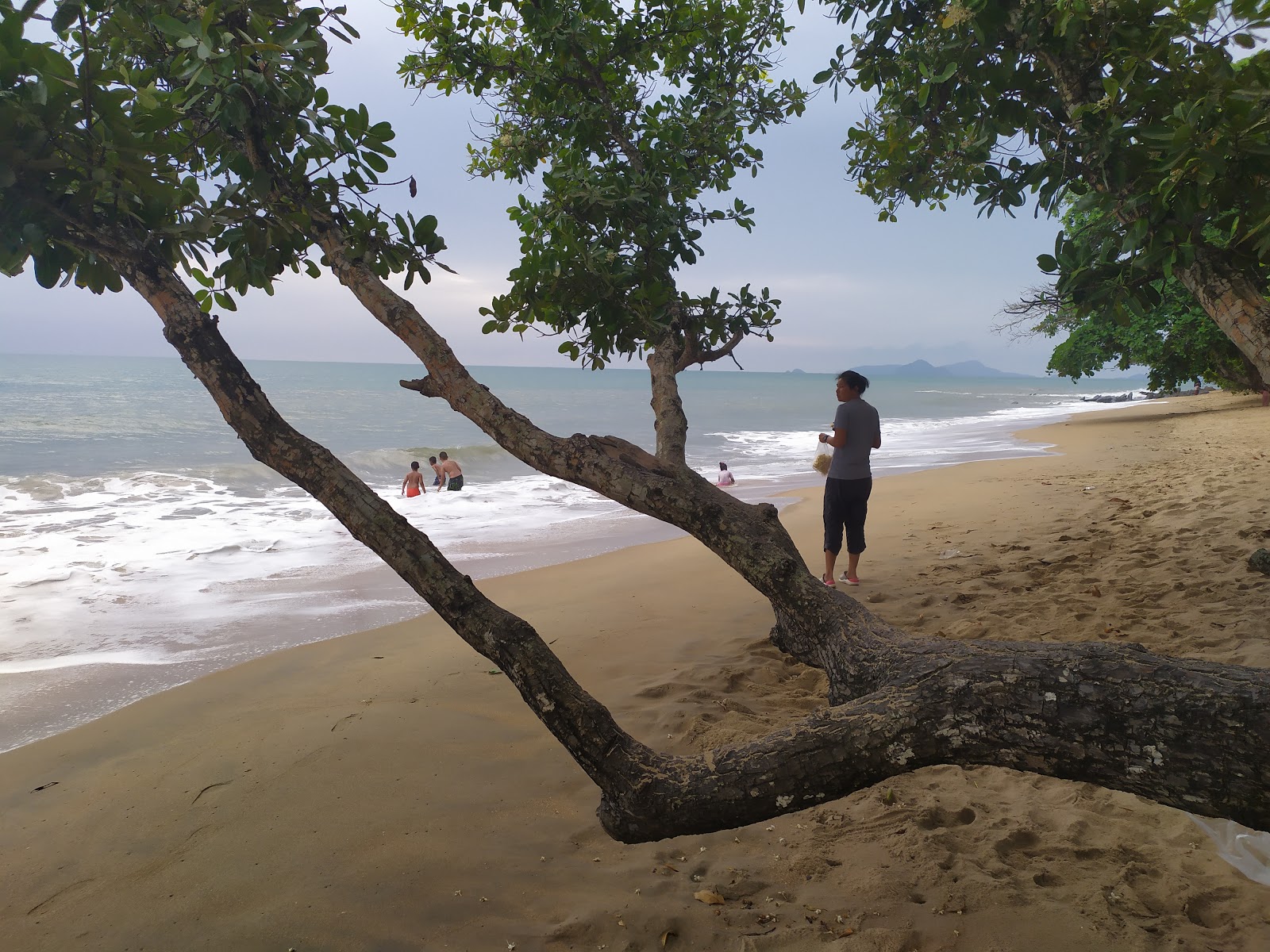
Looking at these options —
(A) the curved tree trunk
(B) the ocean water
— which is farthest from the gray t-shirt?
(B) the ocean water

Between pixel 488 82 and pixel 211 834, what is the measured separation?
4702 millimetres

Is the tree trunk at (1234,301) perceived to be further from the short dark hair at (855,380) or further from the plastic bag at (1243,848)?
the short dark hair at (855,380)

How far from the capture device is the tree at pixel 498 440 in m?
1.45

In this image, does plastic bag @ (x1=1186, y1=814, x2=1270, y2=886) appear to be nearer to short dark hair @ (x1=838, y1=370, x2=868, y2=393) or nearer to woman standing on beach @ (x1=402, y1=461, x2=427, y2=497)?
short dark hair @ (x1=838, y1=370, x2=868, y2=393)

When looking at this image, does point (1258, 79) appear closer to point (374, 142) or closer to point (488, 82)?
point (374, 142)

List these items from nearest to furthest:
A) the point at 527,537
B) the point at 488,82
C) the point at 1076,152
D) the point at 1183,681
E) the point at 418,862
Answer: the point at 1183,681 → the point at 418,862 → the point at 1076,152 → the point at 488,82 → the point at 527,537

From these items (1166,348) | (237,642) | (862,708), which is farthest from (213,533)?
(1166,348)

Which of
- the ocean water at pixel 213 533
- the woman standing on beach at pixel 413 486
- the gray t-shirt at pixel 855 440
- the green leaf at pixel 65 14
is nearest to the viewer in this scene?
the green leaf at pixel 65 14

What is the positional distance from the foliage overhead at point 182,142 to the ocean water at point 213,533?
3412mm

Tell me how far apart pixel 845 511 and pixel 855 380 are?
1.05 metres

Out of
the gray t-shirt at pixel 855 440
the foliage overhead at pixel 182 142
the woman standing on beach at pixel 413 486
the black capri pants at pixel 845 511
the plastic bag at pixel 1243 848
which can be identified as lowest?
the plastic bag at pixel 1243 848

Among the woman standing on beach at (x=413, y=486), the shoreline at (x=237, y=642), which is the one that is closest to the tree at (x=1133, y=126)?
the shoreline at (x=237, y=642)

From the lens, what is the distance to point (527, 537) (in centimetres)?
1009

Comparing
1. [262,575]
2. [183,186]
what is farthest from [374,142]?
[262,575]
